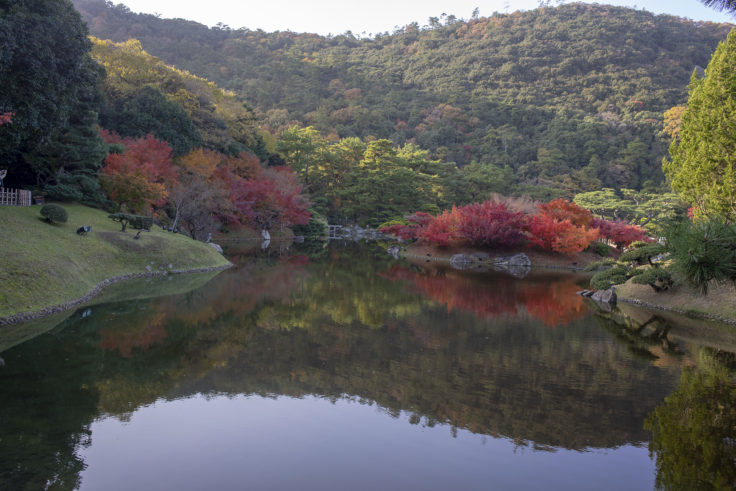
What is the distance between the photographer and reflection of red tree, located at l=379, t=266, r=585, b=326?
12.9 meters

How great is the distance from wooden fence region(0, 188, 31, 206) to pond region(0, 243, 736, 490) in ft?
25.0

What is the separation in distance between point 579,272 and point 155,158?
20.6 m

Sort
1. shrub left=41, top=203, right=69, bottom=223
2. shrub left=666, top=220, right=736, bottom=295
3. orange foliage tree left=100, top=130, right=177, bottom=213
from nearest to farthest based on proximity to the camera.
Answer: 1. shrub left=666, top=220, right=736, bottom=295
2. shrub left=41, top=203, right=69, bottom=223
3. orange foliage tree left=100, top=130, right=177, bottom=213

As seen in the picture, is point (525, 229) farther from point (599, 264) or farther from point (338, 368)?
point (338, 368)

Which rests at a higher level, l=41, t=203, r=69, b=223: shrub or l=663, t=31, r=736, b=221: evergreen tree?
l=663, t=31, r=736, b=221: evergreen tree

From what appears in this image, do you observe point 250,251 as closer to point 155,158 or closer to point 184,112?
point 155,158

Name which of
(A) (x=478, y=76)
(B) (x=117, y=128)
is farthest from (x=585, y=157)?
(B) (x=117, y=128)

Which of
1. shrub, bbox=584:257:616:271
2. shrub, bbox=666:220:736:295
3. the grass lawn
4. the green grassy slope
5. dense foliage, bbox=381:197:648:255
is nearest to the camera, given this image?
the green grassy slope

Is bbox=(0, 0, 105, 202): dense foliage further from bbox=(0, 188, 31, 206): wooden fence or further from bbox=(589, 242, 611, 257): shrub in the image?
bbox=(589, 242, 611, 257): shrub

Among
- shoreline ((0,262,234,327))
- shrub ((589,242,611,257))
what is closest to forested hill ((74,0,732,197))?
shrub ((589,242,611,257))

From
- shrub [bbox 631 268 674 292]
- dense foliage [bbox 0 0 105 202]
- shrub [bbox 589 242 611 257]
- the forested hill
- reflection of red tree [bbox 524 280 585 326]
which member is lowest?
reflection of red tree [bbox 524 280 585 326]

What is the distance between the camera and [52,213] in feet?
51.2

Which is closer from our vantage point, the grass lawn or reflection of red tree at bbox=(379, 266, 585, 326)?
the grass lawn

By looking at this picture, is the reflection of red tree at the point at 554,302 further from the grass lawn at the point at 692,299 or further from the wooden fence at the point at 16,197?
the wooden fence at the point at 16,197
